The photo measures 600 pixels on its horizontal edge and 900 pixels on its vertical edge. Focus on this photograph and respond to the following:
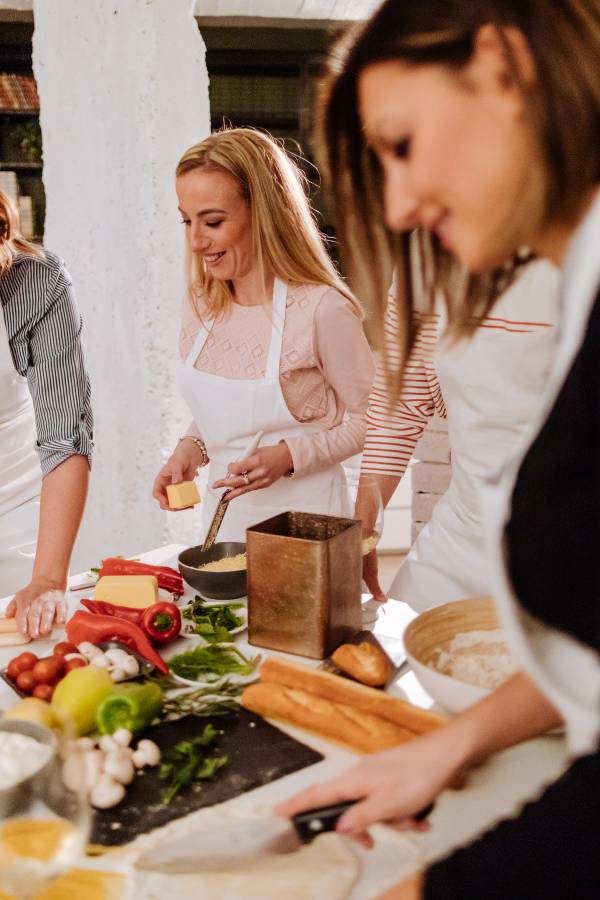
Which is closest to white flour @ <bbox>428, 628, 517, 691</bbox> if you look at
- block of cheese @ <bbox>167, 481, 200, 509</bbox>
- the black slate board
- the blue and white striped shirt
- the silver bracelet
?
the black slate board

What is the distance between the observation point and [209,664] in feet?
3.67

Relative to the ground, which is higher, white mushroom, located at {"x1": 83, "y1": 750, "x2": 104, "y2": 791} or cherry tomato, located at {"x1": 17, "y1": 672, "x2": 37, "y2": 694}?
white mushroom, located at {"x1": 83, "y1": 750, "x2": 104, "y2": 791}

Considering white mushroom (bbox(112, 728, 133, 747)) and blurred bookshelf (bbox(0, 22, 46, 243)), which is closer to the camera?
white mushroom (bbox(112, 728, 133, 747))

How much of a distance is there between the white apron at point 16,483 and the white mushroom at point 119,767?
1.14 metres

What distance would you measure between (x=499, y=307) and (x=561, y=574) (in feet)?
3.47

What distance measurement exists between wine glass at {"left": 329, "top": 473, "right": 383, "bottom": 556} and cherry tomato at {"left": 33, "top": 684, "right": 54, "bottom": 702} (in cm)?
51

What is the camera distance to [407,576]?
1620 mm

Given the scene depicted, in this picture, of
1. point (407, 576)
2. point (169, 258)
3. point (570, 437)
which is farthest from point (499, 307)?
point (169, 258)

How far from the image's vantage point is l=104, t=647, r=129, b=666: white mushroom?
42.4 inches

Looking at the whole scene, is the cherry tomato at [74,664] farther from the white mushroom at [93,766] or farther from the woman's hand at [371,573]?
the woman's hand at [371,573]

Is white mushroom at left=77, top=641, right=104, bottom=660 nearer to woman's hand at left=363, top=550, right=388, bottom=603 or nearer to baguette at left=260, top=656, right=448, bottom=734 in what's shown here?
baguette at left=260, top=656, right=448, bottom=734

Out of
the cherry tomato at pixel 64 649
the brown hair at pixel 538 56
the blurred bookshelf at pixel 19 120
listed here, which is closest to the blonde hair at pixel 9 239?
the cherry tomato at pixel 64 649

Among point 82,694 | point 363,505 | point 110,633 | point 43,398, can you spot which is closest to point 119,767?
point 82,694

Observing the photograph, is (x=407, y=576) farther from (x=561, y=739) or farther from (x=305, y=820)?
(x=305, y=820)
